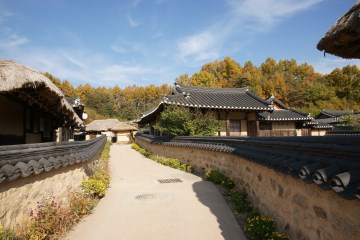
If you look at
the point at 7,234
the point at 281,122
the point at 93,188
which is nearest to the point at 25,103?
the point at 93,188

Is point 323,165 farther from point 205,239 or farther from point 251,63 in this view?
point 251,63

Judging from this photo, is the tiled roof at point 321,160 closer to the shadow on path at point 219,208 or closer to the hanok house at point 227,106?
the shadow on path at point 219,208

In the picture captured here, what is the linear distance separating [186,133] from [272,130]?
31.6ft

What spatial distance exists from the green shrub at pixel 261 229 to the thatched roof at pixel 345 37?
301 cm

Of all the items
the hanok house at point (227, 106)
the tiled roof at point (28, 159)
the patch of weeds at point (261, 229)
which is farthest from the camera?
the hanok house at point (227, 106)

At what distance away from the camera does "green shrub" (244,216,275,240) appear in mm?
4562

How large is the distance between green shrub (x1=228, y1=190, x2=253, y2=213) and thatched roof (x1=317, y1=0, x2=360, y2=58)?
3.91m

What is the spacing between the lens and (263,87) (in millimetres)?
61969

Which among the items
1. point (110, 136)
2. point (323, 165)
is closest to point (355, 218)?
point (323, 165)

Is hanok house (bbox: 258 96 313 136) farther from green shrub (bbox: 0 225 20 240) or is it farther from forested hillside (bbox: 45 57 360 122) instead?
forested hillside (bbox: 45 57 360 122)

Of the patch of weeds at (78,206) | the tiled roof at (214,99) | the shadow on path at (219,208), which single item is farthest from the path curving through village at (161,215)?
the tiled roof at (214,99)

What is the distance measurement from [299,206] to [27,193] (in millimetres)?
4029

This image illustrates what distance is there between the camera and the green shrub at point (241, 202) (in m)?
6.26

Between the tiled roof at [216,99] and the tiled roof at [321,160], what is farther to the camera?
the tiled roof at [216,99]
